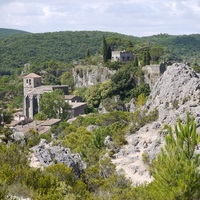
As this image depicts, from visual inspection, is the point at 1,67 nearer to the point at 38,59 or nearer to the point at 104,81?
the point at 38,59

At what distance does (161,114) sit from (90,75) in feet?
146

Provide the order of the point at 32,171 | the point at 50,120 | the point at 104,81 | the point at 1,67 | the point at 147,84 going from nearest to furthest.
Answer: the point at 32,171 → the point at 50,120 → the point at 147,84 → the point at 104,81 → the point at 1,67

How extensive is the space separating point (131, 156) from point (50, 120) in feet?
93.8

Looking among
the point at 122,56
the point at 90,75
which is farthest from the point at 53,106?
the point at 122,56

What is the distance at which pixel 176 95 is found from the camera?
123ft

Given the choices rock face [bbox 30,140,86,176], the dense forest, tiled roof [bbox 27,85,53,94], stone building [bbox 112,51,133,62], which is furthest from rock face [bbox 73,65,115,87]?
rock face [bbox 30,140,86,176]

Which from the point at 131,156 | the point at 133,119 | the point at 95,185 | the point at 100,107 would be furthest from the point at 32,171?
the point at 100,107

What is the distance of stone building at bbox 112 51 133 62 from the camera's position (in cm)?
7950

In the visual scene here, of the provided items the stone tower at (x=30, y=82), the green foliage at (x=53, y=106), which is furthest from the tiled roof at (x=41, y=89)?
the green foliage at (x=53, y=106)

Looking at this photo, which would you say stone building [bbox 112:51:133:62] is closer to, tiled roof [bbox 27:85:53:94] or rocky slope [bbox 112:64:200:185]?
tiled roof [bbox 27:85:53:94]

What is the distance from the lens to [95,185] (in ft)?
87.7

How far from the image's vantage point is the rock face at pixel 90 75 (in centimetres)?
7747

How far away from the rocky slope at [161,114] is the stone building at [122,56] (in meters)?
38.7

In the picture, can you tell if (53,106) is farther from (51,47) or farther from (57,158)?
(51,47)
